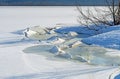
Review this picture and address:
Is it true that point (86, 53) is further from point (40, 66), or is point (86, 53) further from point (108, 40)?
point (40, 66)

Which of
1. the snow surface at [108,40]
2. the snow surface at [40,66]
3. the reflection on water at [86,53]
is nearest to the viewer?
the snow surface at [40,66]

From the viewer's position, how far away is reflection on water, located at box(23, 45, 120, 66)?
22.4ft

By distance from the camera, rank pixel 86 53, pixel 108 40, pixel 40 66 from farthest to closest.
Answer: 1. pixel 108 40
2. pixel 86 53
3. pixel 40 66

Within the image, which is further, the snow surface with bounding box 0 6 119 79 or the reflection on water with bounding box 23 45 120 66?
the reflection on water with bounding box 23 45 120 66

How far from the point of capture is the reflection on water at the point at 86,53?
6828 mm

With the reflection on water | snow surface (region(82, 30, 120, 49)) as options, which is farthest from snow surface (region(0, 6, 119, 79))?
snow surface (region(82, 30, 120, 49))

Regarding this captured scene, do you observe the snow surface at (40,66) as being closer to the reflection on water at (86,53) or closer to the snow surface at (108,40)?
the reflection on water at (86,53)

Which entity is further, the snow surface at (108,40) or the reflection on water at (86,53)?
the snow surface at (108,40)

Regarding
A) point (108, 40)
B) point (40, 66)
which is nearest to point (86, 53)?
point (108, 40)

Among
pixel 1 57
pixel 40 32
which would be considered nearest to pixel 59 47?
pixel 1 57

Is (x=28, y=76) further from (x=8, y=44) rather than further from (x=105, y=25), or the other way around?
(x=105, y=25)

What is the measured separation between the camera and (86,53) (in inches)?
298

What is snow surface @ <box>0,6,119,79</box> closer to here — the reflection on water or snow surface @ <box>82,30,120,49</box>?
the reflection on water

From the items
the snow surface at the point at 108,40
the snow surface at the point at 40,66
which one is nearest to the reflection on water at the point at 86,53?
the snow surface at the point at 40,66
